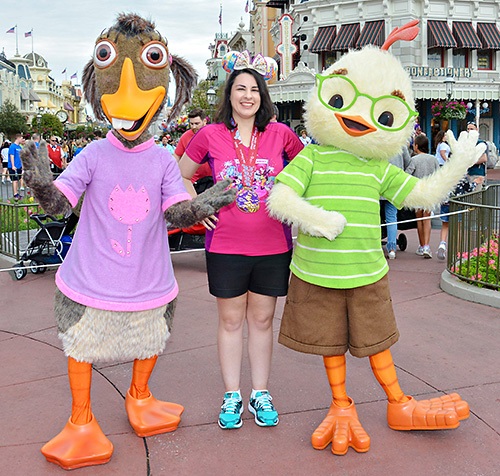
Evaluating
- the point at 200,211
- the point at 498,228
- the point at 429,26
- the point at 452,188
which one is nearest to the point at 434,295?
the point at 498,228

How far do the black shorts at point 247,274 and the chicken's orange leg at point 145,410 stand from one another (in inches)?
21.0

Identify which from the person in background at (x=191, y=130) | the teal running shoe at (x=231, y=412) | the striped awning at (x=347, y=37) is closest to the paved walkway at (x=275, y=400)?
the teal running shoe at (x=231, y=412)

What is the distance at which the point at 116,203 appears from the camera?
8.94 ft

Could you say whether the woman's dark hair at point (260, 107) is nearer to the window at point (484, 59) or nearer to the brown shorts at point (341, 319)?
the brown shorts at point (341, 319)

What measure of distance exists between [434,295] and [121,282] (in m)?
3.95

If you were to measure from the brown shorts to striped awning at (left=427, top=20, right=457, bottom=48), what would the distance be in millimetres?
29543

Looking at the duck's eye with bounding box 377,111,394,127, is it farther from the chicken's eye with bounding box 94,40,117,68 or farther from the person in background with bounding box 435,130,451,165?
the person in background with bounding box 435,130,451,165

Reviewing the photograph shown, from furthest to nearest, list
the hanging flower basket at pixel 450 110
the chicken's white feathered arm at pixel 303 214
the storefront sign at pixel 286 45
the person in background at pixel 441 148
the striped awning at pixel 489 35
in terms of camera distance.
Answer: the storefront sign at pixel 286 45
the striped awning at pixel 489 35
the hanging flower basket at pixel 450 110
the person in background at pixel 441 148
the chicken's white feathered arm at pixel 303 214

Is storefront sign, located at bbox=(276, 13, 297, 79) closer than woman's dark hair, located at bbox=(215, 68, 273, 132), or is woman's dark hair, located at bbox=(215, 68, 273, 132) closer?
woman's dark hair, located at bbox=(215, 68, 273, 132)

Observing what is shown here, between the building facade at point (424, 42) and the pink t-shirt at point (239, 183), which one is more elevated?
the building facade at point (424, 42)

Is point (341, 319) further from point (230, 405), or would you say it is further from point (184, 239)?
point (184, 239)

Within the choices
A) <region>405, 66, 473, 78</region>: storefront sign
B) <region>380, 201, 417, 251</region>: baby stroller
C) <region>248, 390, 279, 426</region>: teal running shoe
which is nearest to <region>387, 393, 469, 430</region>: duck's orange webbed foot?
<region>248, 390, 279, 426</region>: teal running shoe

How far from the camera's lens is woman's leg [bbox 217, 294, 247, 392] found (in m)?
3.08

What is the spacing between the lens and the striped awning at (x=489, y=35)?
99.0 feet
